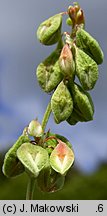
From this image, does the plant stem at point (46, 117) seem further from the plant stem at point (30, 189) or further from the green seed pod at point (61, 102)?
the plant stem at point (30, 189)

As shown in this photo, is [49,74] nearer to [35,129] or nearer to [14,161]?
[35,129]

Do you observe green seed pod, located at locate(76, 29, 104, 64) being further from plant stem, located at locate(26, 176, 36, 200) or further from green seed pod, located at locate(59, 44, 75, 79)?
plant stem, located at locate(26, 176, 36, 200)

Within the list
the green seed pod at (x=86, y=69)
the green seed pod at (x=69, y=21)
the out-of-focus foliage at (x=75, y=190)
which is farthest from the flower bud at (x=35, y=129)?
the out-of-focus foliage at (x=75, y=190)

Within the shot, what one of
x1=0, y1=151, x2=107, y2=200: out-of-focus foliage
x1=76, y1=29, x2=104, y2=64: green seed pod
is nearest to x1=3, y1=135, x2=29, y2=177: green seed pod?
x1=76, y1=29, x2=104, y2=64: green seed pod

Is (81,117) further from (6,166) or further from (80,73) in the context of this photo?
(6,166)

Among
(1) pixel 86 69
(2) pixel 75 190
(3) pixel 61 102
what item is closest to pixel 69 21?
(1) pixel 86 69

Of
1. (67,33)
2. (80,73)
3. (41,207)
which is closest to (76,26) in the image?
(67,33)
